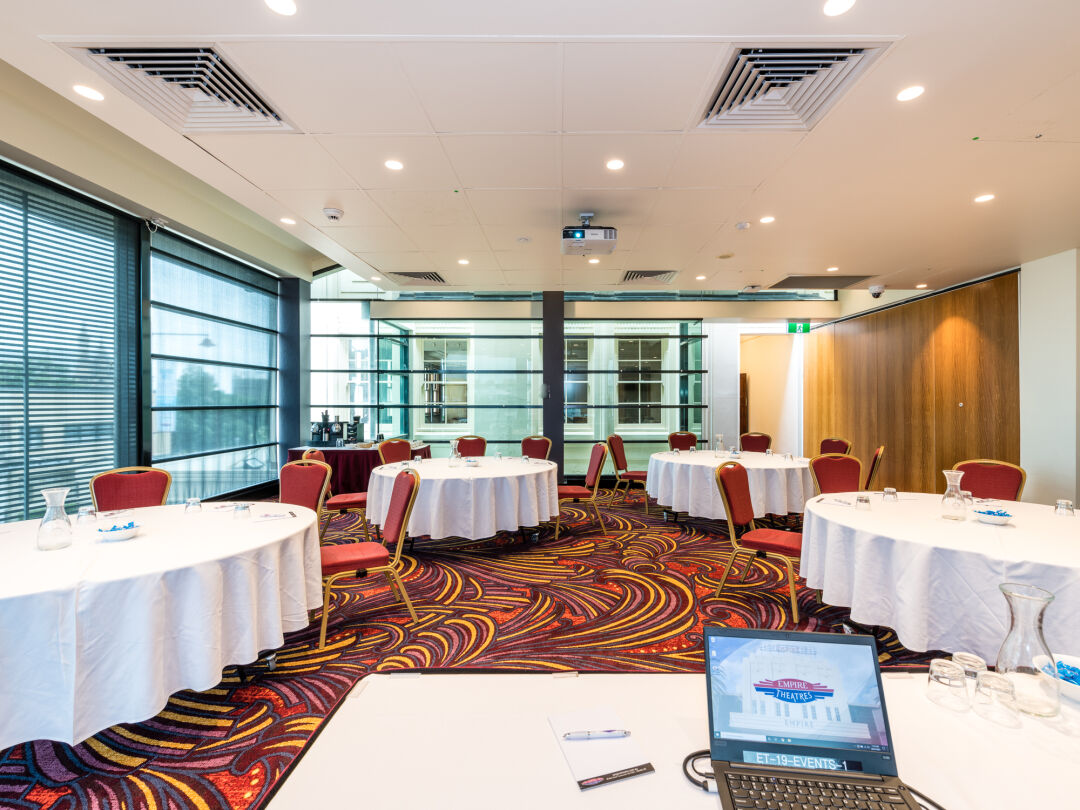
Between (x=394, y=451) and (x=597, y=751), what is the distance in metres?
5.94

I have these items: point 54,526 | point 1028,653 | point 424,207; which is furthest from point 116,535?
point 1028,653

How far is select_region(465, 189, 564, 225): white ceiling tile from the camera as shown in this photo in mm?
4480

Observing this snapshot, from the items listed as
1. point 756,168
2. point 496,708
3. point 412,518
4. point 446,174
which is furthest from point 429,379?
point 496,708

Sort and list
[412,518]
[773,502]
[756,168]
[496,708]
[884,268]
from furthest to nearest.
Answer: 1. [884,268]
2. [773,502]
3. [412,518]
4. [756,168]
5. [496,708]

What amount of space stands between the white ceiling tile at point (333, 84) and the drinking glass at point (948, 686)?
10.9 ft

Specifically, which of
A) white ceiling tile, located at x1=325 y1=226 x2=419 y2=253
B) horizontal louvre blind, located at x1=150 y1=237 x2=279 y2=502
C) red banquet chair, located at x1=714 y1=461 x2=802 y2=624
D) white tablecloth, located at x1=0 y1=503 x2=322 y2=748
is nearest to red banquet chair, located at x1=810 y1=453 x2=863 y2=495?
red banquet chair, located at x1=714 y1=461 x2=802 y2=624

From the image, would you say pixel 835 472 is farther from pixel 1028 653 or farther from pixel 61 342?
pixel 61 342

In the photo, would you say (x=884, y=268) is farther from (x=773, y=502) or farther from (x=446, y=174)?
(x=446, y=174)

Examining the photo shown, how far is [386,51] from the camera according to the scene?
2.67 m

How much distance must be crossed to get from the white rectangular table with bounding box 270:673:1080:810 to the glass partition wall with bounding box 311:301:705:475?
874 cm

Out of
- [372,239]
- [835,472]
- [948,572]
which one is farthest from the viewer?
[372,239]

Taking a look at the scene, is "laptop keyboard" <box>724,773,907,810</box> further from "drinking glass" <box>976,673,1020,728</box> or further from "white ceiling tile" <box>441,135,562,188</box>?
"white ceiling tile" <box>441,135,562,188</box>

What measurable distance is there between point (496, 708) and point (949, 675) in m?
1.08

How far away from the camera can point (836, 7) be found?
7.73 ft
